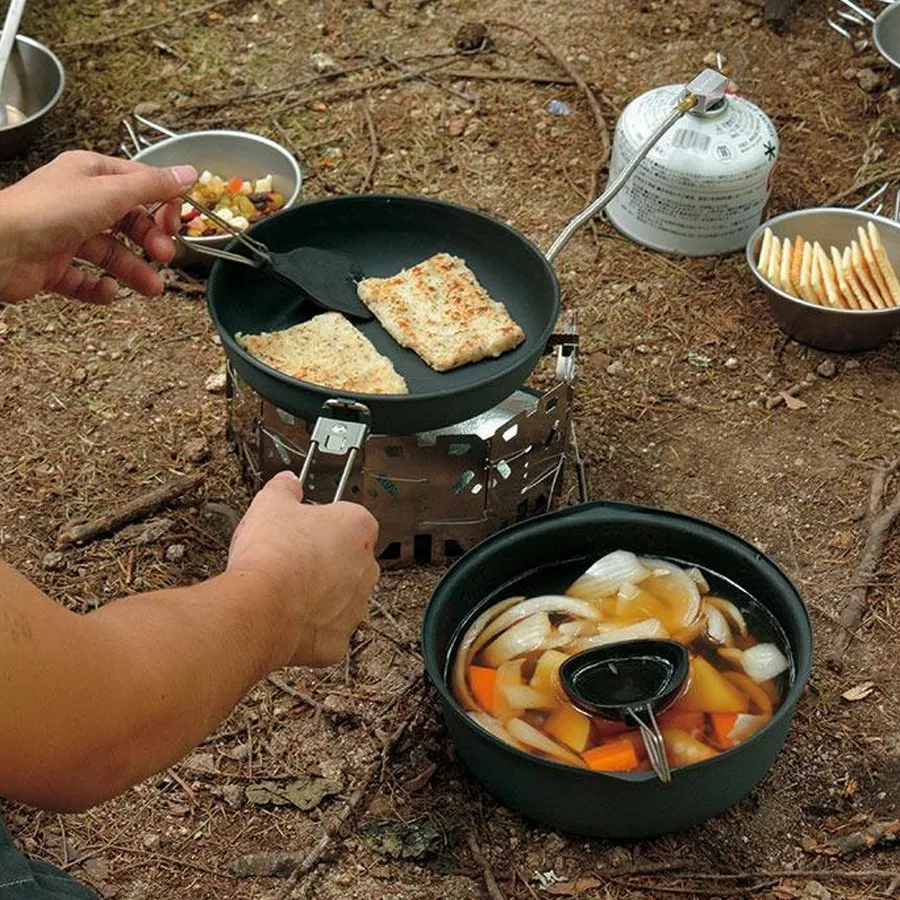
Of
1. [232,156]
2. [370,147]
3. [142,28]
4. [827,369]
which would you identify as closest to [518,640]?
[827,369]

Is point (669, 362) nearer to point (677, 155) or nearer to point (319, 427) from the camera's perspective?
point (677, 155)

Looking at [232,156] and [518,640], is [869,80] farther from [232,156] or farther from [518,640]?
[518,640]

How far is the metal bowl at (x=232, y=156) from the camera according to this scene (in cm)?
435

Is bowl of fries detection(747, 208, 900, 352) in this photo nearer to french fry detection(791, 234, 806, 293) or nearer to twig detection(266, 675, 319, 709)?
french fry detection(791, 234, 806, 293)

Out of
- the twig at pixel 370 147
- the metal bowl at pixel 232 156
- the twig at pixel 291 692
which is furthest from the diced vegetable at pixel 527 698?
the twig at pixel 370 147

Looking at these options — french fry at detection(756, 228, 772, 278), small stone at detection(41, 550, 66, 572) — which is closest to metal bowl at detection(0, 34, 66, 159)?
small stone at detection(41, 550, 66, 572)

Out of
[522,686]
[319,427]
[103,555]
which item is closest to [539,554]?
[522,686]

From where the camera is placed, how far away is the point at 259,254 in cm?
321

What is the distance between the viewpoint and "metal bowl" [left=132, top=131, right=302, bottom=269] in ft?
14.3

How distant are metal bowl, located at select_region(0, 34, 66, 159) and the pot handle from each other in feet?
0.82

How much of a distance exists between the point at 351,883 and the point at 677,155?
244cm

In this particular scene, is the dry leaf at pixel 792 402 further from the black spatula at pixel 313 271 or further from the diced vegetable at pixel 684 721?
the diced vegetable at pixel 684 721

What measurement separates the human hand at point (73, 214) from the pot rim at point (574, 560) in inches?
36.5

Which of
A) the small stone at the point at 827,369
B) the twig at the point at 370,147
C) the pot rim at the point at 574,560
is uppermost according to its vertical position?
the pot rim at the point at 574,560
